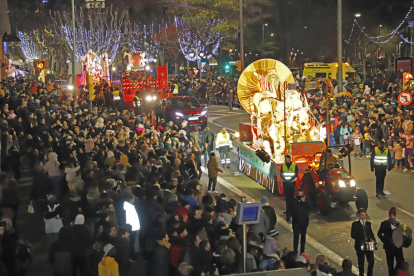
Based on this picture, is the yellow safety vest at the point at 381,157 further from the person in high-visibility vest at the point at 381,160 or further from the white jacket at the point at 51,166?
the white jacket at the point at 51,166

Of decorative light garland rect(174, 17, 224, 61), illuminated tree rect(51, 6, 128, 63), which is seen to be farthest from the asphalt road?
illuminated tree rect(51, 6, 128, 63)

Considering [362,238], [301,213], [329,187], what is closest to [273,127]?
[329,187]

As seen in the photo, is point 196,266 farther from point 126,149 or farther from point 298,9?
point 298,9

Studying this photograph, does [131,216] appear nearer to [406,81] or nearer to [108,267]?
[108,267]

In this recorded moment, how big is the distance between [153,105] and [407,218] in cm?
1770

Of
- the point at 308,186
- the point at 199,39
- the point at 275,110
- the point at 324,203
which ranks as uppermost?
the point at 199,39

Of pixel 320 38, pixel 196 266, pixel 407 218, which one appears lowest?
pixel 407 218

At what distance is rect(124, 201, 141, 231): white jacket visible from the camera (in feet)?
33.9

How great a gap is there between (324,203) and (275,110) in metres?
4.00

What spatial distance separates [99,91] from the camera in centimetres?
3644

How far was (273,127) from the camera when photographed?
17484 millimetres

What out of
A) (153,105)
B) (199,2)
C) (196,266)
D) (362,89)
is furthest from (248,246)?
(199,2)

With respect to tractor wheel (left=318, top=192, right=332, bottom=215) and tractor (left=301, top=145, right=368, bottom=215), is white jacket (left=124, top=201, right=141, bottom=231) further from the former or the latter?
tractor wheel (left=318, top=192, right=332, bottom=215)

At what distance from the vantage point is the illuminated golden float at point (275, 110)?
55.9 feet
